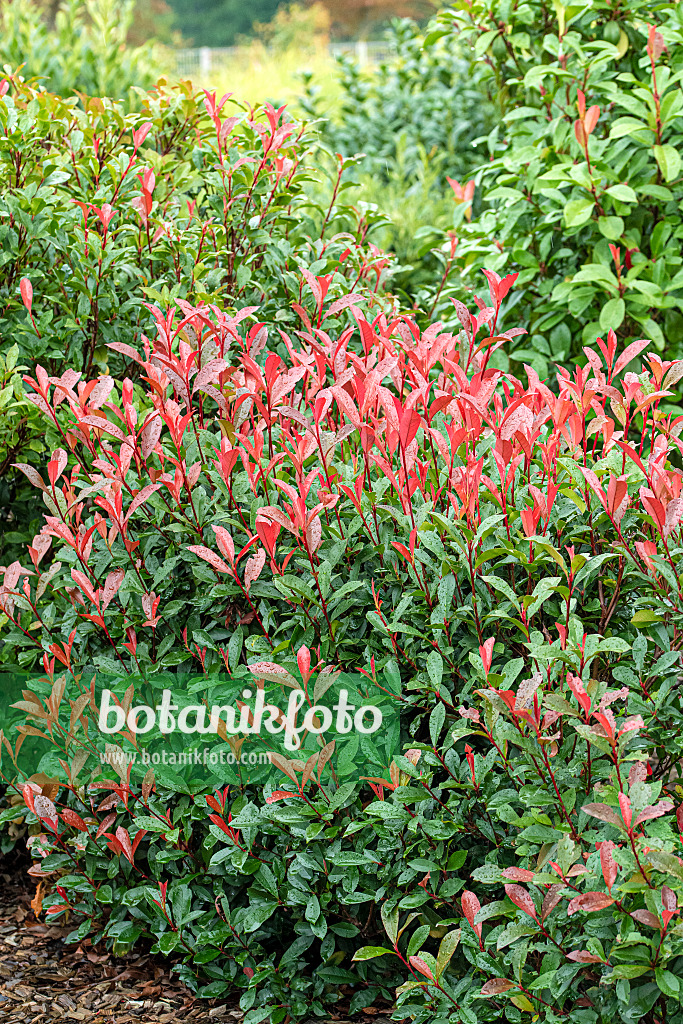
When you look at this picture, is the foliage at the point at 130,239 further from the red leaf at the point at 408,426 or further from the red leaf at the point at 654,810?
the red leaf at the point at 654,810

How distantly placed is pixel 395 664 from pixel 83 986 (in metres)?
1.17

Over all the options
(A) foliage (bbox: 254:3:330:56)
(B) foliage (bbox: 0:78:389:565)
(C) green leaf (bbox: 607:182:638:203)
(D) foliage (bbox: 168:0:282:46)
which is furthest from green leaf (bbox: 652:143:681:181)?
(D) foliage (bbox: 168:0:282:46)

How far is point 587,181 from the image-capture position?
308 centimetres

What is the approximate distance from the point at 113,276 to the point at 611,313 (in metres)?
1.71

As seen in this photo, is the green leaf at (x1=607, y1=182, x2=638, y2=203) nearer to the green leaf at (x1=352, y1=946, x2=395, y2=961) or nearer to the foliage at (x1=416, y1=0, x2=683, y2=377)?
the foliage at (x1=416, y1=0, x2=683, y2=377)

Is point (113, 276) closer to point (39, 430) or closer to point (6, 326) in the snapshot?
point (6, 326)

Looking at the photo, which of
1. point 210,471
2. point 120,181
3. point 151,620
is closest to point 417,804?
point 151,620

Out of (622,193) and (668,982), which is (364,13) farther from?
(668,982)

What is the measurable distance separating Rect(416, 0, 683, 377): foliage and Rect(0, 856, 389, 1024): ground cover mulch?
2336 mm

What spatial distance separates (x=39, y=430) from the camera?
2576 millimetres

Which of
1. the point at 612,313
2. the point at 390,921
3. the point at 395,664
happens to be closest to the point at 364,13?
the point at 612,313

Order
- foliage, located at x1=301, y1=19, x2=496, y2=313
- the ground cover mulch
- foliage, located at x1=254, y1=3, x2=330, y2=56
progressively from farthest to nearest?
foliage, located at x1=254, y1=3, x2=330, y2=56
foliage, located at x1=301, y1=19, x2=496, y2=313
the ground cover mulch

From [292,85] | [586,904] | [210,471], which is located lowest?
[586,904]

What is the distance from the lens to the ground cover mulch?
211 cm
